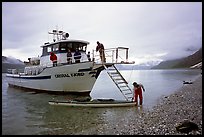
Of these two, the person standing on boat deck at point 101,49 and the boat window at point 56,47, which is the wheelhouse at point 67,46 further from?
the person standing on boat deck at point 101,49

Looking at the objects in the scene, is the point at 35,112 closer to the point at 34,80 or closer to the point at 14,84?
the point at 34,80

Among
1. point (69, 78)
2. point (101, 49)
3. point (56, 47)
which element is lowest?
point (69, 78)

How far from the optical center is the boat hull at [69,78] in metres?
18.8

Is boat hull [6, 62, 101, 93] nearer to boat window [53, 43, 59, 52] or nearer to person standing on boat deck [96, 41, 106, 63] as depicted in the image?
person standing on boat deck [96, 41, 106, 63]

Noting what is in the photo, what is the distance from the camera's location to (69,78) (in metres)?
19.2

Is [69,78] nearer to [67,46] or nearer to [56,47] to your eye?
[67,46]

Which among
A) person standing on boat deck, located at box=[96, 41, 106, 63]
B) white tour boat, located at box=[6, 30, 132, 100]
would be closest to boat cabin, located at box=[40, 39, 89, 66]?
white tour boat, located at box=[6, 30, 132, 100]

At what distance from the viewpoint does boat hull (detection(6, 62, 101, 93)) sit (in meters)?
18.8

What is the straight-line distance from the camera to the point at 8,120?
11594 mm

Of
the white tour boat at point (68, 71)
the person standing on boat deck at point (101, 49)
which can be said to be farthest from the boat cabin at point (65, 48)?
the person standing on boat deck at point (101, 49)

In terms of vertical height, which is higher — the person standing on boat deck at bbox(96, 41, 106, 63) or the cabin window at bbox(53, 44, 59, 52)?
the cabin window at bbox(53, 44, 59, 52)

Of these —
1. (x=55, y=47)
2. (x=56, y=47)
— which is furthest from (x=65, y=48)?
(x=55, y=47)

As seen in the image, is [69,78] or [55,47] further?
[55,47]

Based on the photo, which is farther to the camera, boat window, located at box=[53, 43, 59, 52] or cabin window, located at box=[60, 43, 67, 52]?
boat window, located at box=[53, 43, 59, 52]
